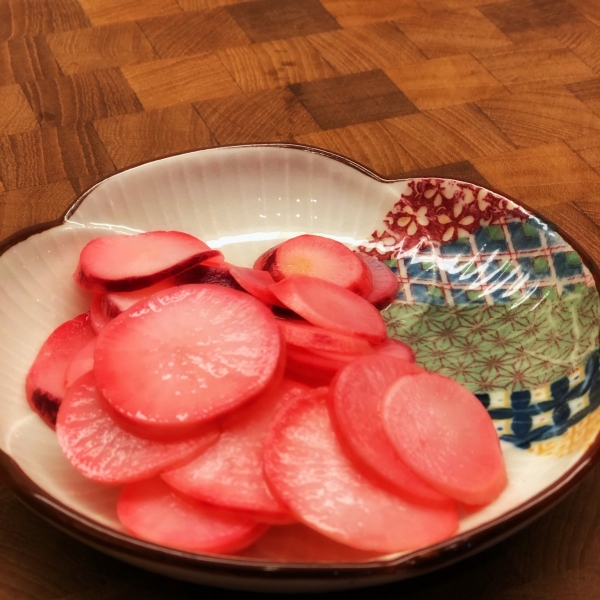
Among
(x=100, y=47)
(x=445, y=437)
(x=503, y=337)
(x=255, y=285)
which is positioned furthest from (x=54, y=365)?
(x=100, y=47)

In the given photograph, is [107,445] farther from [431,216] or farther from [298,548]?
[431,216]

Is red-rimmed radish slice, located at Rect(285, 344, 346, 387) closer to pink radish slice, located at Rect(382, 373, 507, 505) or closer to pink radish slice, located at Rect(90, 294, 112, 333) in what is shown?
pink radish slice, located at Rect(382, 373, 507, 505)

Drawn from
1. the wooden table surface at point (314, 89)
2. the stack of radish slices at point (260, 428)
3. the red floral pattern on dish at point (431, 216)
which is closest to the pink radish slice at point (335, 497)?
the stack of radish slices at point (260, 428)

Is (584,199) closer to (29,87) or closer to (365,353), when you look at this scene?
(365,353)

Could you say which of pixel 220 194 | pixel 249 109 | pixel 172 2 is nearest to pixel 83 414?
pixel 220 194

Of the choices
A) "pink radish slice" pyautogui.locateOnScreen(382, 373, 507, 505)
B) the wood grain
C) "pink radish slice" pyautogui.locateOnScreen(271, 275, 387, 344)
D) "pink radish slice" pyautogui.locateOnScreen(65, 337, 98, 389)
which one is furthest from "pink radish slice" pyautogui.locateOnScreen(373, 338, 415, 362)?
the wood grain

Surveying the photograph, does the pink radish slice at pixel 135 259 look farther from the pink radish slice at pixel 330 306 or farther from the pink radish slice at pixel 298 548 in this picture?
the pink radish slice at pixel 298 548
